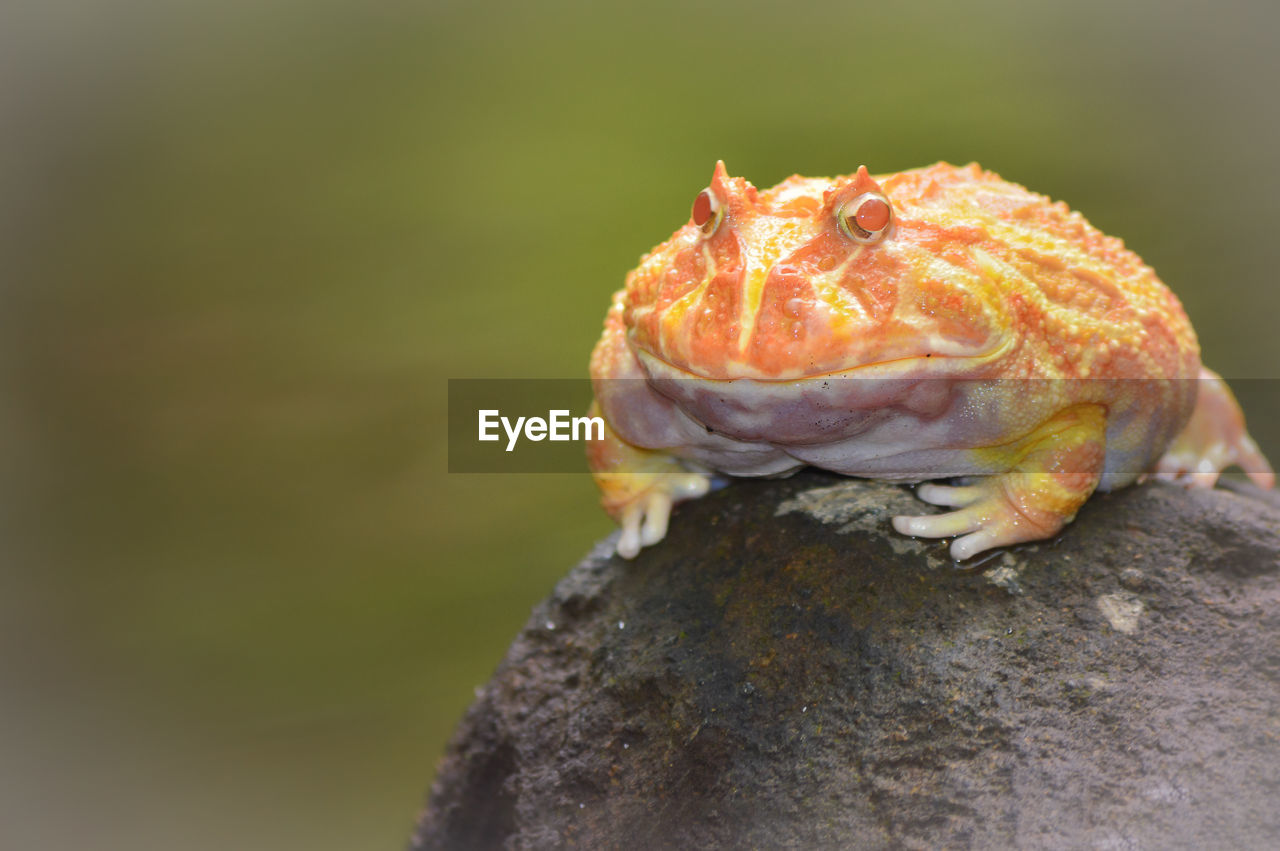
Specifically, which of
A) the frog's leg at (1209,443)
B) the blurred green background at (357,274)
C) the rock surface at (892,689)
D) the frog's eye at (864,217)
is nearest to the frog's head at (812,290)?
the frog's eye at (864,217)

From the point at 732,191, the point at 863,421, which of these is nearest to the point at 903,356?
the point at 863,421

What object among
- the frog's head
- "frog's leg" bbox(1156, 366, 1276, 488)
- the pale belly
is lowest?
"frog's leg" bbox(1156, 366, 1276, 488)

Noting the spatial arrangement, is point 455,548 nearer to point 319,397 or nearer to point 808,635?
point 319,397

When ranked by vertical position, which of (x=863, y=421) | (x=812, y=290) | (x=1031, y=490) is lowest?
(x=1031, y=490)

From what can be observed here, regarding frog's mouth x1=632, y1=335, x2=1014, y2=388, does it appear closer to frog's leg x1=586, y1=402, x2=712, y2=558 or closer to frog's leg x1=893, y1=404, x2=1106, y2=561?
frog's leg x1=893, y1=404, x2=1106, y2=561

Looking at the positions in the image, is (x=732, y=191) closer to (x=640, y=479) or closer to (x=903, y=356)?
(x=903, y=356)

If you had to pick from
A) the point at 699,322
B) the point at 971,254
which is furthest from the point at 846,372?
the point at 971,254

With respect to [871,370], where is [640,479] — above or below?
below

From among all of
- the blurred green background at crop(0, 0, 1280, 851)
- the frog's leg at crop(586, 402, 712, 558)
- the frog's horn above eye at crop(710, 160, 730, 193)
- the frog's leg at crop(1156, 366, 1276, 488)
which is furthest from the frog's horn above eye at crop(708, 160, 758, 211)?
the frog's leg at crop(1156, 366, 1276, 488)
